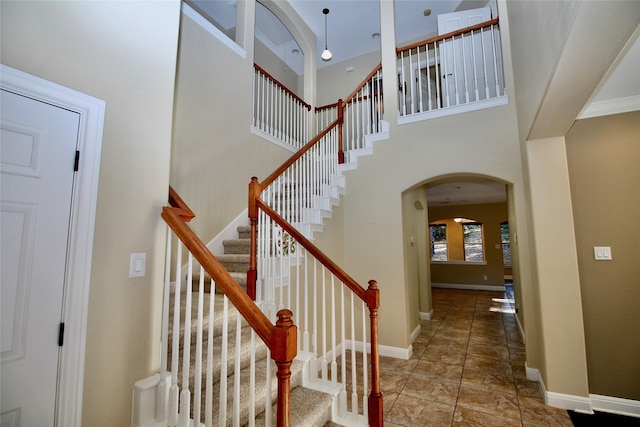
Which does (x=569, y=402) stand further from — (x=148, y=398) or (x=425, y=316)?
(x=148, y=398)

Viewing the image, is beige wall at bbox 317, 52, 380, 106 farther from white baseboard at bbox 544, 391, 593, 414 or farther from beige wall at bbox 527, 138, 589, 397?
white baseboard at bbox 544, 391, 593, 414

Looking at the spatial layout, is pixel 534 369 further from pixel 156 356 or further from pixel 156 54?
pixel 156 54

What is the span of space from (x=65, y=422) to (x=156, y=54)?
75.1 inches

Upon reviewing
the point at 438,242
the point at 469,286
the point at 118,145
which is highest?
the point at 118,145

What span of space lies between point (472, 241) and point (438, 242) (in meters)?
1.15

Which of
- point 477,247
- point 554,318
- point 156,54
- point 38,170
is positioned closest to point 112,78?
point 156,54

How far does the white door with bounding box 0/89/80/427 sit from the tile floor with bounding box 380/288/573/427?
2.33 metres

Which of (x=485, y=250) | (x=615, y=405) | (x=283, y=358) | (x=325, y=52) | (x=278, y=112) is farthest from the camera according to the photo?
(x=485, y=250)

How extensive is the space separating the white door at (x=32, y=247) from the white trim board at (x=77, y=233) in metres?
0.03

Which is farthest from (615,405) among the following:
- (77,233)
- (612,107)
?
(77,233)

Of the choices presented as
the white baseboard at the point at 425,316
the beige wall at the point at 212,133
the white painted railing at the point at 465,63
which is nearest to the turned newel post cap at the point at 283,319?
the beige wall at the point at 212,133

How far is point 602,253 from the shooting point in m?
2.54

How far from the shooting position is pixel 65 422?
1.24m

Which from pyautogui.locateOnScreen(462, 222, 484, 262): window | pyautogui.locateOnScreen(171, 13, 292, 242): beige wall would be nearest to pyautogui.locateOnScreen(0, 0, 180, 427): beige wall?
pyautogui.locateOnScreen(171, 13, 292, 242): beige wall
